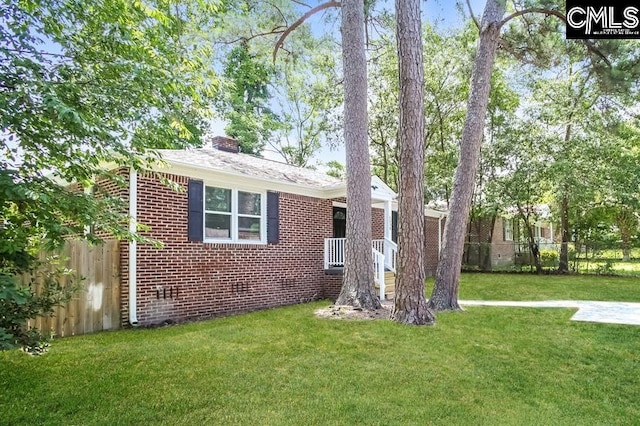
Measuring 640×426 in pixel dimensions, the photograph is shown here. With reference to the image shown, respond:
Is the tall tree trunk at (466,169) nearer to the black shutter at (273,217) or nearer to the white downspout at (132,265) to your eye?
the black shutter at (273,217)

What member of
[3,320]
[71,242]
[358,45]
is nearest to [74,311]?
[71,242]

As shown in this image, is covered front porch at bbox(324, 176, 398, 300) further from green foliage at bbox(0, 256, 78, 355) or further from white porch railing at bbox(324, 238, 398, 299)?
green foliage at bbox(0, 256, 78, 355)

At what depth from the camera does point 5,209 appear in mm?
2828

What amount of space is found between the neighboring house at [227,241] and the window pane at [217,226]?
22mm

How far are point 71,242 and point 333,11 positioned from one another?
360 inches

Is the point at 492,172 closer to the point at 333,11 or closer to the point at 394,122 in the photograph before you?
the point at 394,122

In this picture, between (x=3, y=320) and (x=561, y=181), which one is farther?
(x=561, y=181)

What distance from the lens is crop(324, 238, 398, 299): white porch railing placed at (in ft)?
33.2

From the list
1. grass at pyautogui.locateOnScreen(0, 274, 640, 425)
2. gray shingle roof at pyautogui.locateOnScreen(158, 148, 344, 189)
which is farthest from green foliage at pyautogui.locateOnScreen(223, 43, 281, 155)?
grass at pyautogui.locateOnScreen(0, 274, 640, 425)

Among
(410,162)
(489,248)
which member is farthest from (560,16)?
(489,248)

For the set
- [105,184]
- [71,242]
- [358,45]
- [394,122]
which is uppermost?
[394,122]

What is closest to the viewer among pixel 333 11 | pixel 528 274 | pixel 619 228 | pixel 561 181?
pixel 333 11

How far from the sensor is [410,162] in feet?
23.8

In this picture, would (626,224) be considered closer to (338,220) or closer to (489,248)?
(489,248)
